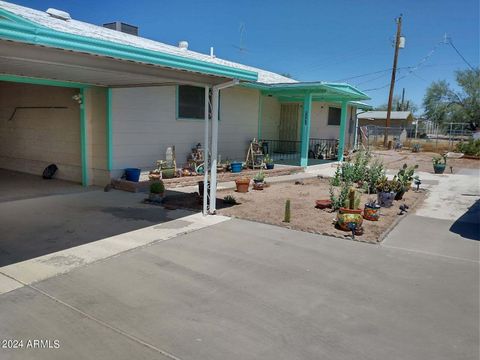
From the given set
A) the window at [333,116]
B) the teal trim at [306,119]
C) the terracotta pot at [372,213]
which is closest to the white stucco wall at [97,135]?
the terracotta pot at [372,213]

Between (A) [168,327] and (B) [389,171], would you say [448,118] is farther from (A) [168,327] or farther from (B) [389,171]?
(A) [168,327]

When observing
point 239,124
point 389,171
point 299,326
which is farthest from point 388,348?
point 389,171

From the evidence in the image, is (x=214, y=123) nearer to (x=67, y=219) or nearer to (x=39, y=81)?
(x=67, y=219)

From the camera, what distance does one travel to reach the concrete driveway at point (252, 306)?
2906 millimetres

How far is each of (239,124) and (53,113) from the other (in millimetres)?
6203

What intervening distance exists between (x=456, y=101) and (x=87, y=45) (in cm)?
6083

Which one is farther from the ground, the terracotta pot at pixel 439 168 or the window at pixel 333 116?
the window at pixel 333 116

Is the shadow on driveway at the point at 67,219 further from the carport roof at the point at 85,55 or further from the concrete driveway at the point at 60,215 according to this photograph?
the carport roof at the point at 85,55

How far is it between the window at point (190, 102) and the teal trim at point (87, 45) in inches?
203

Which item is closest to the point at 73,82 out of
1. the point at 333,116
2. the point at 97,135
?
the point at 97,135

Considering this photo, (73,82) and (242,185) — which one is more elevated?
(73,82)

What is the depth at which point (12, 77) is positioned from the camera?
7363 millimetres

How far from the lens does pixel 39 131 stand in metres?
10.2

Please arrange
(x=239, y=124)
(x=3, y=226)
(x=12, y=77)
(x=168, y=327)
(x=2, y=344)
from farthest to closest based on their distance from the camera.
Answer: (x=239, y=124), (x=12, y=77), (x=3, y=226), (x=168, y=327), (x=2, y=344)
